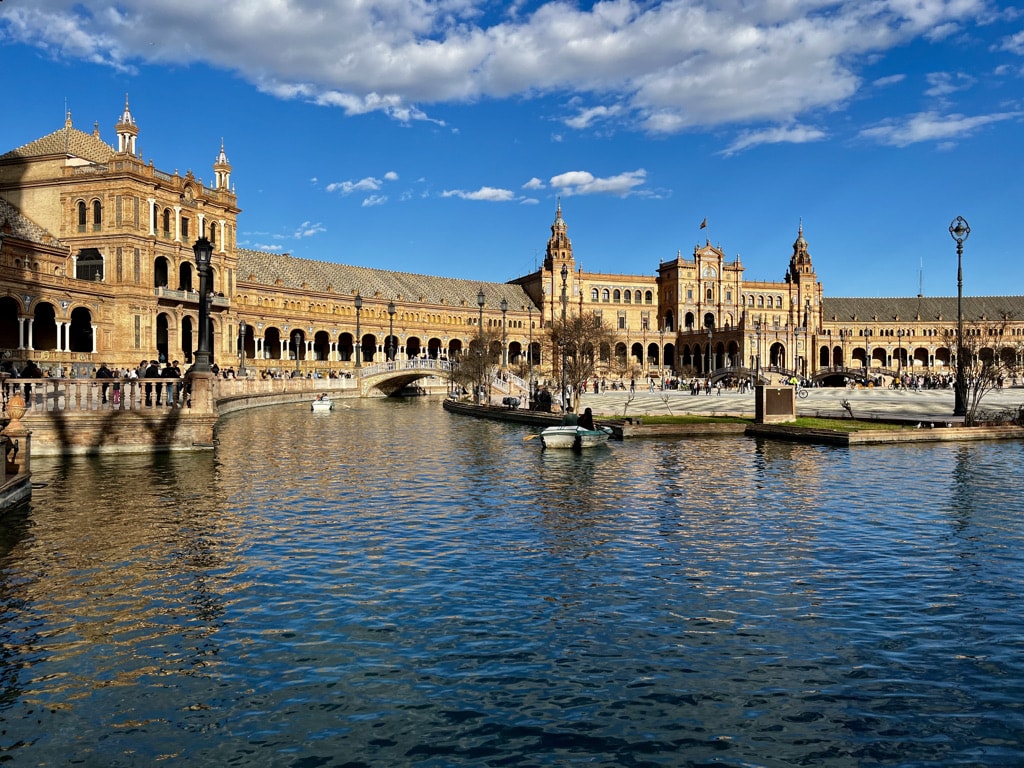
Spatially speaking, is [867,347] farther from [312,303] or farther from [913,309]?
[312,303]

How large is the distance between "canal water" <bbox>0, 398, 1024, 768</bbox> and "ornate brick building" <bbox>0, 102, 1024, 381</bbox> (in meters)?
35.8

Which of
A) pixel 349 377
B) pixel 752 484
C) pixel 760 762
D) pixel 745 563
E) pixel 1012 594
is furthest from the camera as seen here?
pixel 349 377

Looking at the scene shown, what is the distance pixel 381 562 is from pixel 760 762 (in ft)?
23.8

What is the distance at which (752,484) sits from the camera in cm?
2039

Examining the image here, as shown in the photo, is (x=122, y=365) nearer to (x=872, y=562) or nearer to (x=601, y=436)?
(x=601, y=436)

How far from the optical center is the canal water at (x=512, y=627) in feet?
22.3

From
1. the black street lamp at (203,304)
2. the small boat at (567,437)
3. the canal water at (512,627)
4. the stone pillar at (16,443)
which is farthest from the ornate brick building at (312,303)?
the canal water at (512,627)

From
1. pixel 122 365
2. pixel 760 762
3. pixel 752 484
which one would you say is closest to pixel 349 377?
pixel 122 365

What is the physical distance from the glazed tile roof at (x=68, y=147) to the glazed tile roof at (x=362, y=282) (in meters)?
23.7

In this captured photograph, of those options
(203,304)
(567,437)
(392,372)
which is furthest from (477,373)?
(203,304)

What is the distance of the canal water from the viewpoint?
6789 millimetres

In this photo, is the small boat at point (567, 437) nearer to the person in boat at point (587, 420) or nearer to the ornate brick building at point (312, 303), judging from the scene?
the person in boat at point (587, 420)

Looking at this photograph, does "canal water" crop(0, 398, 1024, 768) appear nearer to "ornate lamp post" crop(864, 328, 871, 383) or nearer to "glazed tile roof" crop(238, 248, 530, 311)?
"glazed tile roof" crop(238, 248, 530, 311)

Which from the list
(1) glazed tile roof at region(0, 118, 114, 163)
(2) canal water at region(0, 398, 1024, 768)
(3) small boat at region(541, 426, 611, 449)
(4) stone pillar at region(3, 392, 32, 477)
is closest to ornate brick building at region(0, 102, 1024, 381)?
(1) glazed tile roof at region(0, 118, 114, 163)
